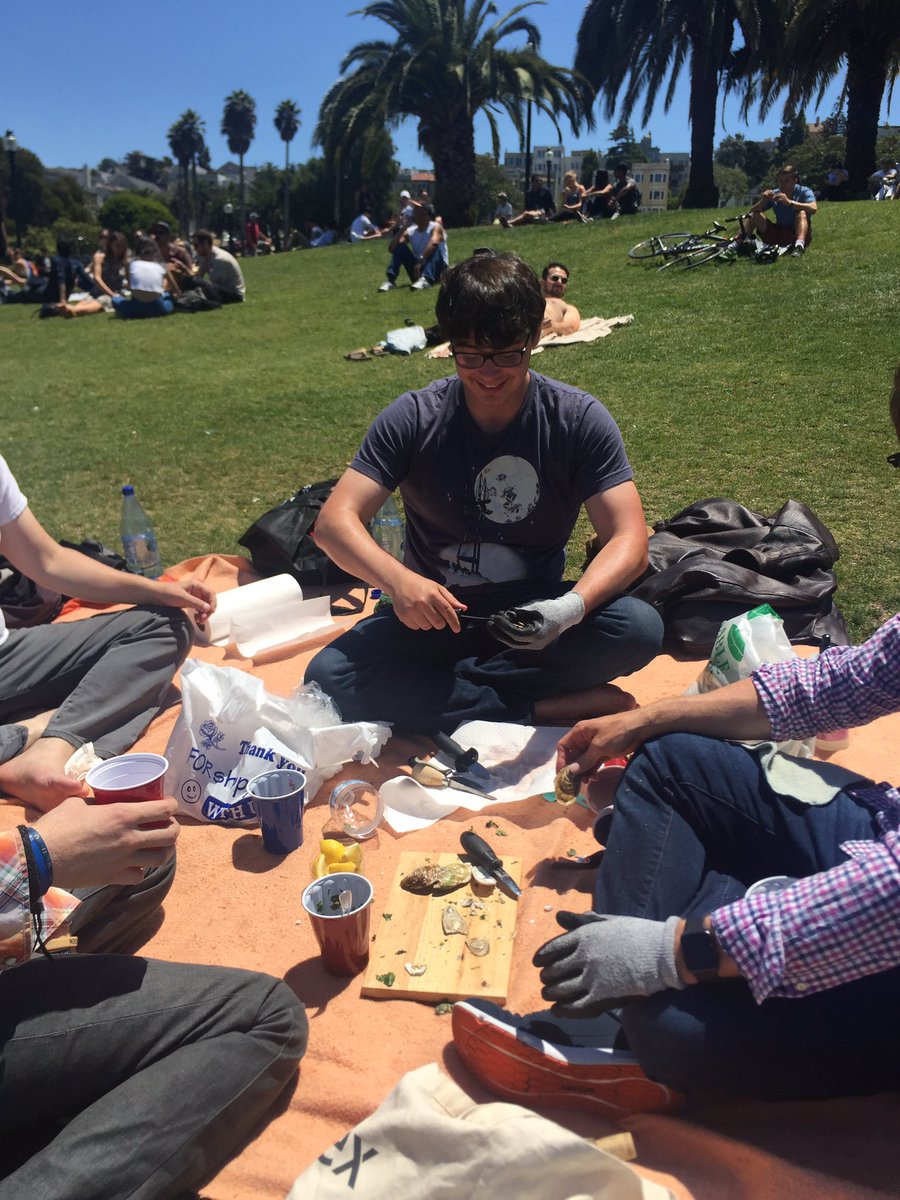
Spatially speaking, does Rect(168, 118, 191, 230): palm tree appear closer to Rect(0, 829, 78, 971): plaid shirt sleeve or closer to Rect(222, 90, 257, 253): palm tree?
Rect(222, 90, 257, 253): palm tree

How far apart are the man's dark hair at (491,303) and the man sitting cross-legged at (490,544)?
0.05 meters

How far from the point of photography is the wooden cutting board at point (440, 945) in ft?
7.42

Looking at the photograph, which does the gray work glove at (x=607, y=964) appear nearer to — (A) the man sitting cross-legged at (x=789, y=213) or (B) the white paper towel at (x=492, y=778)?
(B) the white paper towel at (x=492, y=778)

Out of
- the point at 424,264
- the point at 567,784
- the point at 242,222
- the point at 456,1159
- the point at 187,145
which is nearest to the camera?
the point at 456,1159

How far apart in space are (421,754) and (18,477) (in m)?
5.55

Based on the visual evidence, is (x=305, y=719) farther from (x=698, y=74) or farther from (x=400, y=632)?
(x=698, y=74)

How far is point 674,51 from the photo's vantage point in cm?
2230

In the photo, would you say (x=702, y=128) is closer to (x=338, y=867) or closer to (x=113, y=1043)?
(x=338, y=867)

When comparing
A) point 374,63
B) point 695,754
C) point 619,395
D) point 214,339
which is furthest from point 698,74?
point 695,754

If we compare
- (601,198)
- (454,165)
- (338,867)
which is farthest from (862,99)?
(338,867)

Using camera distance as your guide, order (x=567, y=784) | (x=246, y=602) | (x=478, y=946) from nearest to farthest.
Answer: (x=478, y=946), (x=567, y=784), (x=246, y=602)

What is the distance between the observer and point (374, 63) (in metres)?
25.2

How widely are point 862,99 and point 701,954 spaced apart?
25.0 m

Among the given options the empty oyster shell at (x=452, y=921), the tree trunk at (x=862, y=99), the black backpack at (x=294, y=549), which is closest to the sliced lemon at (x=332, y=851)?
the empty oyster shell at (x=452, y=921)
